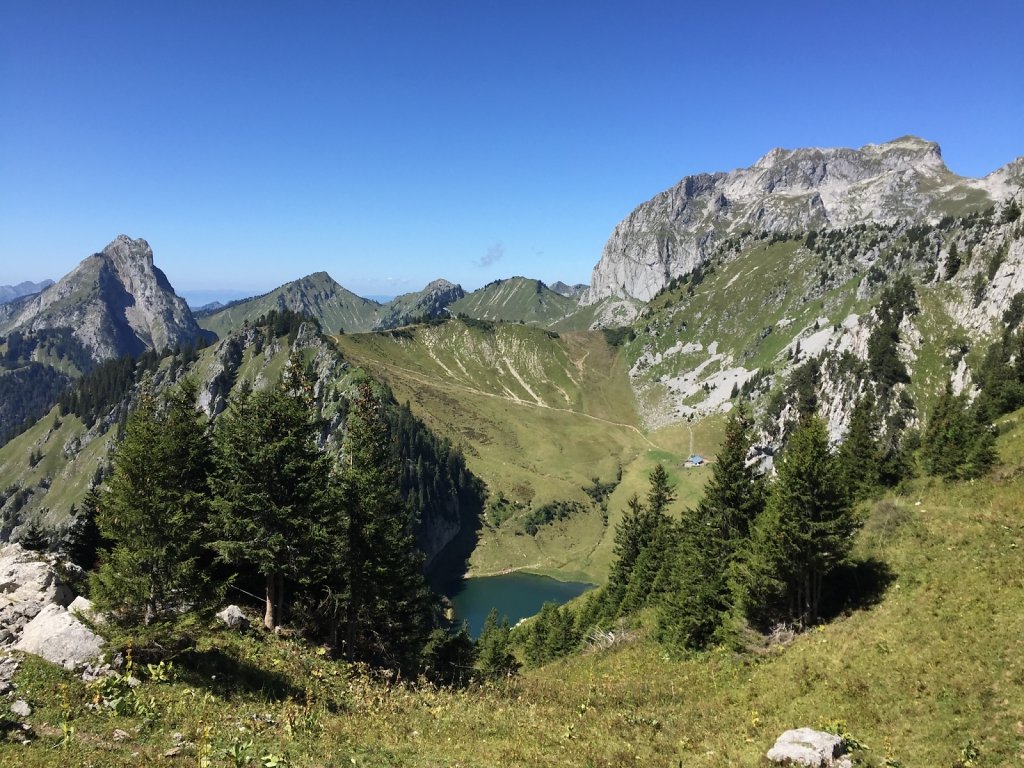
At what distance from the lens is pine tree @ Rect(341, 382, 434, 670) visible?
111 feet

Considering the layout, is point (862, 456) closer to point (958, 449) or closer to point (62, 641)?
point (958, 449)

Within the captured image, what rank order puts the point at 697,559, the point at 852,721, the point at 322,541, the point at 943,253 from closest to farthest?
1. the point at 852,721
2. the point at 322,541
3. the point at 697,559
4. the point at 943,253

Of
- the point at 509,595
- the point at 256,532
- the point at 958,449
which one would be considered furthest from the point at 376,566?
the point at 509,595

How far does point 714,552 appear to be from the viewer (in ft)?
142

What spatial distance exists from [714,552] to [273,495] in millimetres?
32719

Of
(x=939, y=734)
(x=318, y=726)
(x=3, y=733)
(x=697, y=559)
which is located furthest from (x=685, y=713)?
(x=3, y=733)

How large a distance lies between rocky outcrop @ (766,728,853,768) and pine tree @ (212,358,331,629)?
2338 cm

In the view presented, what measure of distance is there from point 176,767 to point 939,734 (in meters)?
Result: 24.6

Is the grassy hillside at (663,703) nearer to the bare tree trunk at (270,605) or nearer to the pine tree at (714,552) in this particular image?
the bare tree trunk at (270,605)

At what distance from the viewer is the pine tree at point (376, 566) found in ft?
111

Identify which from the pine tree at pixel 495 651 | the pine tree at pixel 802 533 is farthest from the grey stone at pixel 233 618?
the pine tree at pixel 802 533

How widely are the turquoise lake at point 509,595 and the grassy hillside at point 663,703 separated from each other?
400 feet

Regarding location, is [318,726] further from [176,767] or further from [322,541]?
[322,541]

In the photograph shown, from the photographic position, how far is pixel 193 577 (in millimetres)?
24188
